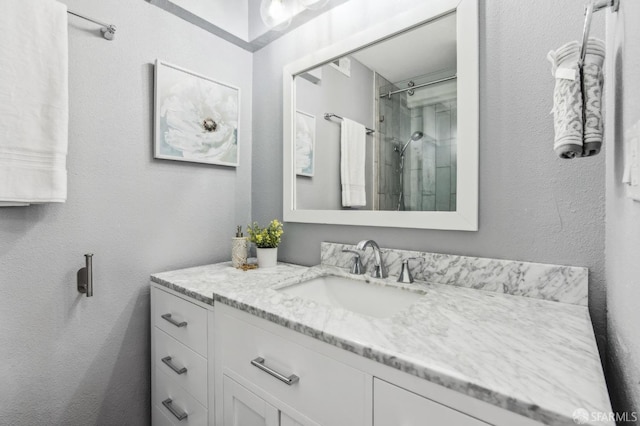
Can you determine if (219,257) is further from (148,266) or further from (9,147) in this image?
(9,147)

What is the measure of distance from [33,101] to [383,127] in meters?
1.24

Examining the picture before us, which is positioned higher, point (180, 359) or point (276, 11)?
point (276, 11)

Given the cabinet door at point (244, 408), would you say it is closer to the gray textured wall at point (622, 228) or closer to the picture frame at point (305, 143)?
the gray textured wall at point (622, 228)

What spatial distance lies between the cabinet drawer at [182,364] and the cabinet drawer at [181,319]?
0.09 feet

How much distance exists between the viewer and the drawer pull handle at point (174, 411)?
1137 millimetres

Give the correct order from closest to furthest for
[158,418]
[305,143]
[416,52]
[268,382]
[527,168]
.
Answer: [268,382] < [527,168] < [416,52] < [158,418] < [305,143]

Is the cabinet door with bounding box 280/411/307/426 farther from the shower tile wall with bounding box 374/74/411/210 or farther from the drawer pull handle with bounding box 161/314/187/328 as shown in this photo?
the shower tile wall with bounding box 374/74/411/210

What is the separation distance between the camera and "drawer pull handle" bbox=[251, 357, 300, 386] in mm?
746

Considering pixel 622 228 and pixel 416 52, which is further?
pixel 416 52

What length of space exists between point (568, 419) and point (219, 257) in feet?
4.98

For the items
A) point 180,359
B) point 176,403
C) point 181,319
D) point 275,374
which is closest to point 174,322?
point 181,319

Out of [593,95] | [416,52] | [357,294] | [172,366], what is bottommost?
[172,366]

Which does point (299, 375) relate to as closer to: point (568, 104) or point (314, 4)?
point (568, 104)

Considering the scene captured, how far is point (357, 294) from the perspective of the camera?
1.20 meters
